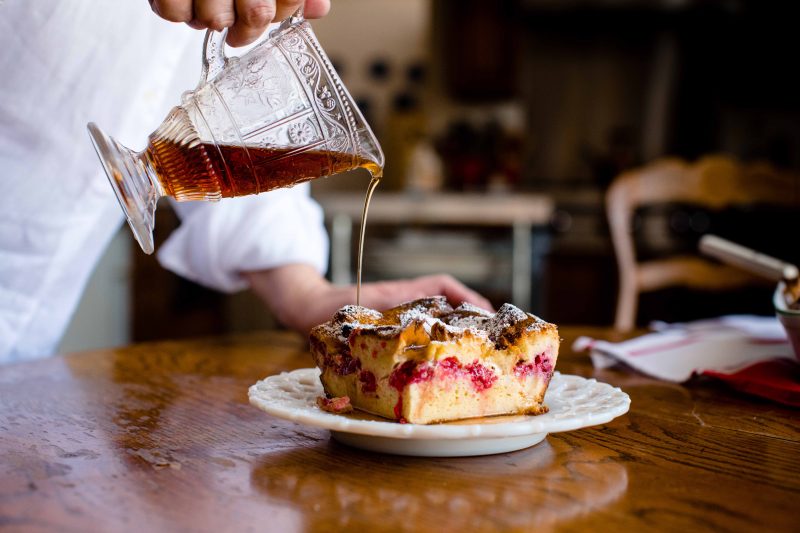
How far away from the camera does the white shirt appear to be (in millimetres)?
1110

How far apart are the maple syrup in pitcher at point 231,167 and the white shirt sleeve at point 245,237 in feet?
1.80

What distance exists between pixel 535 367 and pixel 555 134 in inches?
149

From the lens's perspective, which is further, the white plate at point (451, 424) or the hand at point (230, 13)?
the hand at point (230, 13)

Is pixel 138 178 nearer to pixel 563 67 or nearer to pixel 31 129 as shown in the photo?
pixel 31 129

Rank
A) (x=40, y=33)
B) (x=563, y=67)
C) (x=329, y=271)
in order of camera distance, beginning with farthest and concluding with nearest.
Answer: (x=563, y=67)
(x=329, y=271)
(x=40, y=33)

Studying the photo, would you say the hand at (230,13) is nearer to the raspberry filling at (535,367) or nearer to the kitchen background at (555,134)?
the raspberry filling at (535,367)

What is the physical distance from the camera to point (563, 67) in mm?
4324

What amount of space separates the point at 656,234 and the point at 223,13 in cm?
338

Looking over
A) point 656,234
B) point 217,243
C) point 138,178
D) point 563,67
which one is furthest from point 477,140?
point 138,178

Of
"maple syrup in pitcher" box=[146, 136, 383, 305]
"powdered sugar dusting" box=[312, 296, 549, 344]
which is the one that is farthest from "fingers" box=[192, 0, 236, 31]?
"powdered sugar dusting" box=[312, 296, 549, 344]

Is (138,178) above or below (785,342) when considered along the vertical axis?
above

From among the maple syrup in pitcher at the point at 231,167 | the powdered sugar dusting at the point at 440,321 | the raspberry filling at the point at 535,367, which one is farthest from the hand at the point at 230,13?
the raspberry filling at the point at 535,367

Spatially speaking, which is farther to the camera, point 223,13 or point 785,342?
point 785,342

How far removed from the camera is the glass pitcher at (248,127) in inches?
28.3
